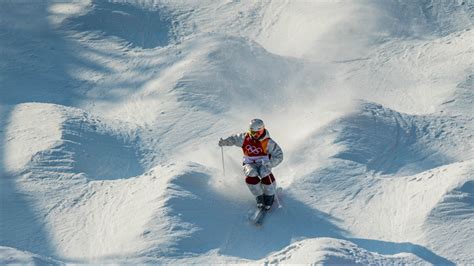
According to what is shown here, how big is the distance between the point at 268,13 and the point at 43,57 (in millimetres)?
4708

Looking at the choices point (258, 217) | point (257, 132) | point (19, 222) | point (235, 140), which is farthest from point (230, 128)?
point (19, 222)

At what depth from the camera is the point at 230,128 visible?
12281 mm

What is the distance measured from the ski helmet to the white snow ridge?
0.80 meters

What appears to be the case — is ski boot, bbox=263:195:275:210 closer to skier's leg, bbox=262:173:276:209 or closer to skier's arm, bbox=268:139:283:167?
skier's leg, bbox=262:173:276:209

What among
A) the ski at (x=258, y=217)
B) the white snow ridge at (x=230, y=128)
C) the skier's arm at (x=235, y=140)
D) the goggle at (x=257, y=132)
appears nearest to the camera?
the white snow ridge at (x=230, y=128)

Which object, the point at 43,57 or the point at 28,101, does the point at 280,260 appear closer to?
the point at 28,101

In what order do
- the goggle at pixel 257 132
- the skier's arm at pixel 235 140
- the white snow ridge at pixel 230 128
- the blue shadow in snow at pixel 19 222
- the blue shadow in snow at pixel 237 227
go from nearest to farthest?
1. the blue shadow in snow at pixel 237 227
2. the white snow ridge at pixel 230 128
3. the blue shadow in snow at pixel 19 222
4. the goggle at pixel 257 132
5. the skier's arm at pixel 235 140

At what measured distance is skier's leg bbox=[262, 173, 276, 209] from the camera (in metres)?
9.77

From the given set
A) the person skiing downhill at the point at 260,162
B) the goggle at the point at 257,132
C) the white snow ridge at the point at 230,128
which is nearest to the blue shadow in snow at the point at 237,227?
the white snow ridge at the point at 230,128

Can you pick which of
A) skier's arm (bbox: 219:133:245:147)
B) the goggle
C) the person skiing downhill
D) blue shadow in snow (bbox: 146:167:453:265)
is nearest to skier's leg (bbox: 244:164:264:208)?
the person skiing downhill

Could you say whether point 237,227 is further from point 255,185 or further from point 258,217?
point 255,185

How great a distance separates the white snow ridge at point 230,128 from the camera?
9.62 m

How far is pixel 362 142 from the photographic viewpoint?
11.3 m

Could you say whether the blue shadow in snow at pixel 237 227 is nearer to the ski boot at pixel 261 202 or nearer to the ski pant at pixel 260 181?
the ski boot at pixel 261 202
